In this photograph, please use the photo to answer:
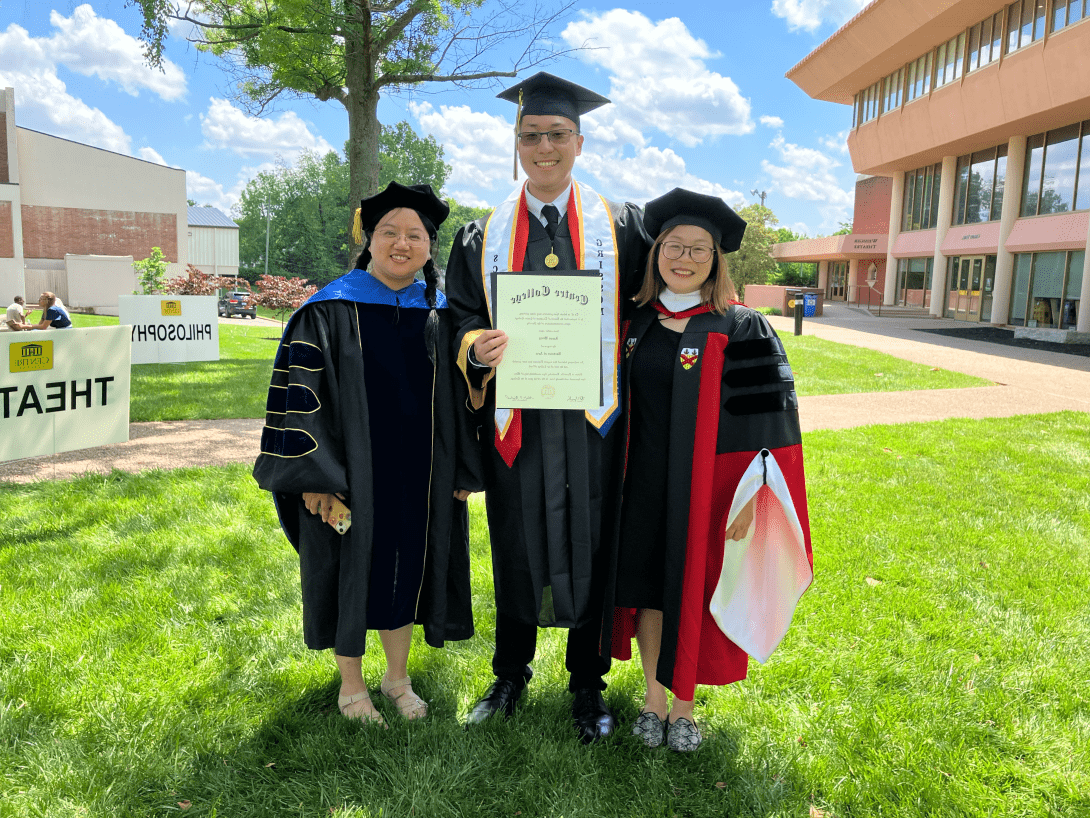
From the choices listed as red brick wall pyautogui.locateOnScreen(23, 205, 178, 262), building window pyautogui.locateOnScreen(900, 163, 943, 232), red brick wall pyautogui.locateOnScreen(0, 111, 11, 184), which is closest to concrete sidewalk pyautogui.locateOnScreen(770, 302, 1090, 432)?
building window pyautogui.locateOnScreen(900, 163, 943, 232)

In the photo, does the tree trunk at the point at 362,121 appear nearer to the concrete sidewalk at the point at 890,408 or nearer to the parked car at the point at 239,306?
the concrete sidewalk at the point at 890,408

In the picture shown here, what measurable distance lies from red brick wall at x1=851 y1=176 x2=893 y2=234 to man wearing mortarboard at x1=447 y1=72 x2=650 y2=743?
1449 inches

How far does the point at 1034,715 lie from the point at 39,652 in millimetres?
4107

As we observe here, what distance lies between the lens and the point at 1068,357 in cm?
1499

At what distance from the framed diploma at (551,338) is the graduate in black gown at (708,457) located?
227 mm

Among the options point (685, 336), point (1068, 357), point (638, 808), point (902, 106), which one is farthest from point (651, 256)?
point (902, 106)

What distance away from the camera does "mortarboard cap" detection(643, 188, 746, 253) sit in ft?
7.77

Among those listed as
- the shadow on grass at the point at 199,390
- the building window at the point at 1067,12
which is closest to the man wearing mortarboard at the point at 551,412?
the shadow on grass at the point at 199,390

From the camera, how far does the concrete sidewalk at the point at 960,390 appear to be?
346 inches

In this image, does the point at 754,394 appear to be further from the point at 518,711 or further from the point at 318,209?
the point at 318,209

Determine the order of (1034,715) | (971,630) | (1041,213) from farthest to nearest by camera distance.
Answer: (1041,213), (971,630), (1034,715)

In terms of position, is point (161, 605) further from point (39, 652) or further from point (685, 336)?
point (685, 336)

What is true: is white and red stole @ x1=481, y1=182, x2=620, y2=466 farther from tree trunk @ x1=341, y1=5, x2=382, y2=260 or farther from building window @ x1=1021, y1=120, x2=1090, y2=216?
building window @ x1=1021, y1=120, x2=1090, y2=216

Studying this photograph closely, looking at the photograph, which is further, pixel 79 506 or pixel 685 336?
pixel 79 506
